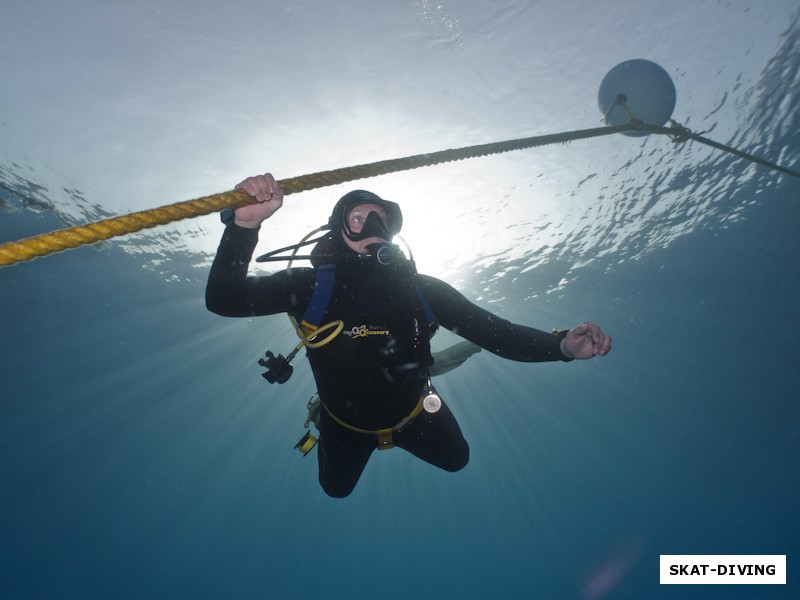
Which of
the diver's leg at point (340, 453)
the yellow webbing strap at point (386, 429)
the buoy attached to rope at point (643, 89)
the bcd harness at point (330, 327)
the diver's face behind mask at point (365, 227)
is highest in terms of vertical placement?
the buoy attached to rope at point (643, 89)

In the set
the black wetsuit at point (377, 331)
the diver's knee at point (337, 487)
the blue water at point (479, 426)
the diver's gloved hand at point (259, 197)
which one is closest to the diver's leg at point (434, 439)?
the black wetsuit at point (377, 331)

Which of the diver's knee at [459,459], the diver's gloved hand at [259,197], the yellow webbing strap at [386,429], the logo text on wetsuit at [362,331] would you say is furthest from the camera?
the diver's knee at [459,459]

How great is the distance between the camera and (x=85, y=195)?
12.4 meters

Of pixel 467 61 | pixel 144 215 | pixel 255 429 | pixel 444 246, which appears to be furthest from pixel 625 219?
pixel 255 429

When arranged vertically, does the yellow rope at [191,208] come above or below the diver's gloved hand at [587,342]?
below

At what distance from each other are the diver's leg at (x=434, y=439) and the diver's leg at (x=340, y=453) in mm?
407

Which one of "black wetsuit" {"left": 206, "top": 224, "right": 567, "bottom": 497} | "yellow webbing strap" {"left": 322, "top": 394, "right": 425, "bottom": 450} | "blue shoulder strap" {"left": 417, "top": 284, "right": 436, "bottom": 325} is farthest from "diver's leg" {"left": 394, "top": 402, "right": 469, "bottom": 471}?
"blue shoulder strap" {"left": 417, "top": 284, "right": 436, "bottom": 325}

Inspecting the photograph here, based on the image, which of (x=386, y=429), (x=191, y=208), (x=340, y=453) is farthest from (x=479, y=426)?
(x=191, y=208)

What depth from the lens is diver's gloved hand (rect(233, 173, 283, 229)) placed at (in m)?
1.84

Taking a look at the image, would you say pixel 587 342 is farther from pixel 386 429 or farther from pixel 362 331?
pixel 386 429

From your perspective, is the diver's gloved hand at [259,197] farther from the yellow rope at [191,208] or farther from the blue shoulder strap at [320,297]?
the blue shoulder strap at [320,297]

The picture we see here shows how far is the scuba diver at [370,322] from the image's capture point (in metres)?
3.11

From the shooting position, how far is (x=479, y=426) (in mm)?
43375

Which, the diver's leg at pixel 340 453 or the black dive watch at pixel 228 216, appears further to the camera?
the diver's leg at pixel 340 453
